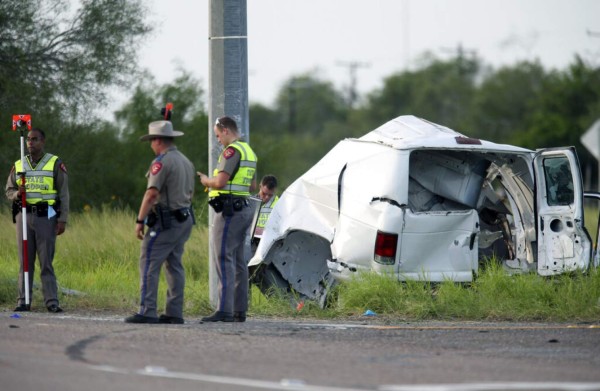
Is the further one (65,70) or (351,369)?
(65,70)

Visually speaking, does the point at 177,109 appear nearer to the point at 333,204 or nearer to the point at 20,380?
the point at 333,204

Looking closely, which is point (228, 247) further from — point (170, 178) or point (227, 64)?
point (227, 64)

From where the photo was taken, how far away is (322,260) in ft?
43.5

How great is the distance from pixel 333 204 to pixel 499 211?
6.40 feet

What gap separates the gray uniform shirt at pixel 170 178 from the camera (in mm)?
10648

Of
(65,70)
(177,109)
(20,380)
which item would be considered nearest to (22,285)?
(20,380)

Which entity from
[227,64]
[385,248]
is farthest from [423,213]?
[227,64]

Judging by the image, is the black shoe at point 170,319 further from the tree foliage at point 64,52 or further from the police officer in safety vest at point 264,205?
the tree foliage at point 64,52

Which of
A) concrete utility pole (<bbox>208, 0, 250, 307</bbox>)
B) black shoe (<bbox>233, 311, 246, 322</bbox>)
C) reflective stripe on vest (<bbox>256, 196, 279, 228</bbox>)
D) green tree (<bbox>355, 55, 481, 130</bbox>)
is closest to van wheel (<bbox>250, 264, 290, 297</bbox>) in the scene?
concrete utility pole (<bbox>208, 0, 250, 307</bbox>)

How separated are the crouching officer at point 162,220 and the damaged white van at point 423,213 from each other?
1.98 meters

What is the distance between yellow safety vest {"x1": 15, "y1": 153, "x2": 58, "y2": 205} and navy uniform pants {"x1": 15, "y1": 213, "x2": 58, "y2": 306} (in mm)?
178

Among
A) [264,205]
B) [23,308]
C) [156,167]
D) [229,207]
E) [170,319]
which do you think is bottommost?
[23,308]

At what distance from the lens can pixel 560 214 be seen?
12352mm

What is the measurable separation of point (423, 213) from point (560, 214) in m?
1.46
